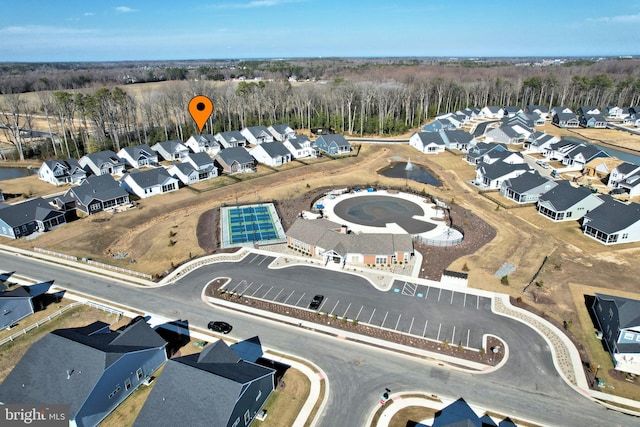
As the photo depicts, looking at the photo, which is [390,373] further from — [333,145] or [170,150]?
[170,150]

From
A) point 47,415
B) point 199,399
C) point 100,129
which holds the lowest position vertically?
point 47,415

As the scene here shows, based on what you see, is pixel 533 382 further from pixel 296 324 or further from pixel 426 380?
pixel 296 324

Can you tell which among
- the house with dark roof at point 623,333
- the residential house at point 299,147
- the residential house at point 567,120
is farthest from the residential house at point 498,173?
the residential house at point 567,120

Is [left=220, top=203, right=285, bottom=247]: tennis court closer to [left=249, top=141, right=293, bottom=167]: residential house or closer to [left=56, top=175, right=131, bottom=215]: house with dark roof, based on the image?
[left=56, top=175, right=131, bottom=215]: house with dark roof

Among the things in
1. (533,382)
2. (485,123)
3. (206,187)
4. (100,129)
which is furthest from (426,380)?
(485,123)

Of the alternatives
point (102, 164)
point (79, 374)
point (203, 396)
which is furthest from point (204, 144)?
point (203, 396)
